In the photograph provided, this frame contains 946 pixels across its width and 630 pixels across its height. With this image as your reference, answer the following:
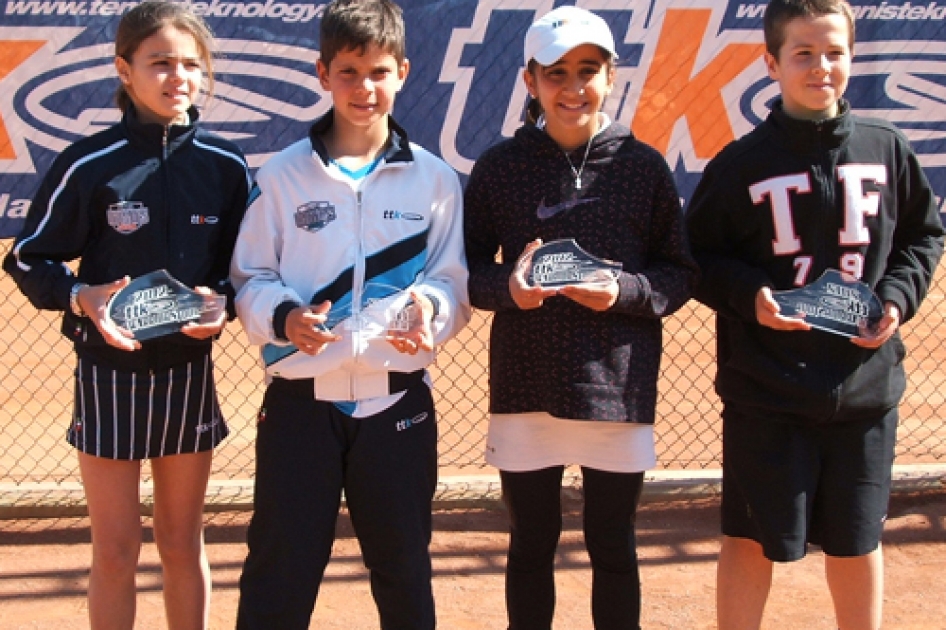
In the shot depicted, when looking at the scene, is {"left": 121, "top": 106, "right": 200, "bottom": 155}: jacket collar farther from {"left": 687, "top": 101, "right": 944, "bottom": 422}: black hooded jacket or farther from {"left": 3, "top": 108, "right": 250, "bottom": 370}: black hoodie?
{"left": 687, "top": 101, "right": 944, "bottom": 422}: black hooded jacket

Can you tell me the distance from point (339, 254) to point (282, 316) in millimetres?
211

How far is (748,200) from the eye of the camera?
2832 millimetres

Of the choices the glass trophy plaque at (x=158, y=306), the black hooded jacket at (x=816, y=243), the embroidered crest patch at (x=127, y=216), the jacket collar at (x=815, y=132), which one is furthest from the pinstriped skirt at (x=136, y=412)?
the jacket collar at (x=815, y=132)

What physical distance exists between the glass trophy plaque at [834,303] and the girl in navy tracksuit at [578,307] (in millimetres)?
267

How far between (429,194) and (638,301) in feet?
1.89

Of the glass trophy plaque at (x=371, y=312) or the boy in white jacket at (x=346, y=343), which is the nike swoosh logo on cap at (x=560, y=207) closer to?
the boy in white jacket at (x=346, y=343)

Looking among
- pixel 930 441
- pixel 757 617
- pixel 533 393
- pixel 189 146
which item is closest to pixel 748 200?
pixel 533 393

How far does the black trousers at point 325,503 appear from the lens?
8.69 feet

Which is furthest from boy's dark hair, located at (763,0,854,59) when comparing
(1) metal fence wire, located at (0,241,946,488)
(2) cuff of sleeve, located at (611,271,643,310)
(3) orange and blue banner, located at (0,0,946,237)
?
(1) metal fence wire, located at (0,241,946,488)

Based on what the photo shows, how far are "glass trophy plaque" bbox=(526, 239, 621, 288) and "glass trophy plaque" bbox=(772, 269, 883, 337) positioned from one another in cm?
45

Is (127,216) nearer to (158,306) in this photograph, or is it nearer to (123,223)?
(123,223)

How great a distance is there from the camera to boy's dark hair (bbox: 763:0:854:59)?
2.74 metres

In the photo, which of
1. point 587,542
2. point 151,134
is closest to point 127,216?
point 151,134

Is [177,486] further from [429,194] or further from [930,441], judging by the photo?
[930,441]
